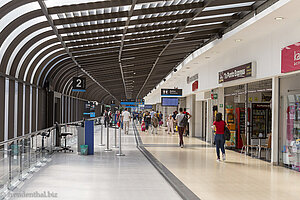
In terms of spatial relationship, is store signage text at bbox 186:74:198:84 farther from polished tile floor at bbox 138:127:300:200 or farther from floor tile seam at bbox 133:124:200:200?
floor tile seam at bbox 133:124:200:200

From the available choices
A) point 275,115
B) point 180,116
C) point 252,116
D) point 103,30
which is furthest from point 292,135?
point 103,30

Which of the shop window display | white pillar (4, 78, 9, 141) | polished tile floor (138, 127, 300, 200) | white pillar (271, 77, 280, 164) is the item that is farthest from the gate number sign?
the shop window display

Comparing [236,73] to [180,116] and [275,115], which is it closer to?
[275,115]

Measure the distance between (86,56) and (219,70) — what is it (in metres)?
5.58

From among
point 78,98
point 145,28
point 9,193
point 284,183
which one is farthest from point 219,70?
point 78,98

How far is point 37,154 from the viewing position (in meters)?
9.60

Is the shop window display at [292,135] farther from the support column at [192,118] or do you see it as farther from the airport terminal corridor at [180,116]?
the support column at [192,118]

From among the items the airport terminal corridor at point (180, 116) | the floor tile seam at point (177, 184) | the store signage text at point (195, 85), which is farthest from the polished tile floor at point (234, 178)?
the store signage text at point (195, 85)

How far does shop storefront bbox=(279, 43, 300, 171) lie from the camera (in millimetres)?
9273

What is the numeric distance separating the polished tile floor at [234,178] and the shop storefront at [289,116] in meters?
0.40

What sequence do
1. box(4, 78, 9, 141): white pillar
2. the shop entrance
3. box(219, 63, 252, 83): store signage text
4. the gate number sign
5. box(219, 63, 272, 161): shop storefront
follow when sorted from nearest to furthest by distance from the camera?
1. box(4, 78, 9, 141): white pillar
2. box(219, 63, 252, 83): store signage text
3. box(219, 63, 272, 161): shop storefront
4. the shop entrance
5. the gate number sign

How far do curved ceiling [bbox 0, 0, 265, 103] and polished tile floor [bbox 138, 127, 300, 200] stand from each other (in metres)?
3.94

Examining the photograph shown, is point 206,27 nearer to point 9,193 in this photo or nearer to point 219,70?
point 219,70

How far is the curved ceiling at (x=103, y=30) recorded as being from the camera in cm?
827
